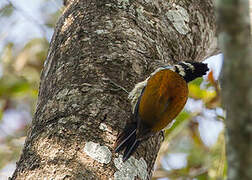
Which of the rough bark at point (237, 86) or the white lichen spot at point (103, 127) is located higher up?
the rough bark at point (237, 86)

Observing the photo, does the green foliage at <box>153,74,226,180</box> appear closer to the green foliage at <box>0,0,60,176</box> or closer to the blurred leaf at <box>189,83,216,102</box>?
the blurred leaf at <box>189,83,216,102</box>

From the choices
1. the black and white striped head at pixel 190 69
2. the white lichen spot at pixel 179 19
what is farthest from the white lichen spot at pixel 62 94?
the white lichen spot at pixel 179 19

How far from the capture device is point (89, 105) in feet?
7.88

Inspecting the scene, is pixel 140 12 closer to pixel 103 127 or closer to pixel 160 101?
pixel 160 101

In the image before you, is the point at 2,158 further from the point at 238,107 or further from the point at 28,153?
the point at 238,107

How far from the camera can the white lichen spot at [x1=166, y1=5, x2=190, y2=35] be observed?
329 centimetres

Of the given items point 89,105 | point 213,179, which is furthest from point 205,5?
point 89,105

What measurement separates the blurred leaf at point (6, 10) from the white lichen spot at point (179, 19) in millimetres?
2015

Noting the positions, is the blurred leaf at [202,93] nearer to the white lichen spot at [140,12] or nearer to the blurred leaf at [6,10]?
the white lichen spot at [140,12]

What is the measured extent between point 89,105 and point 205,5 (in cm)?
181

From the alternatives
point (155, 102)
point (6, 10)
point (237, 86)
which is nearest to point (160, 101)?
point (155, 102)

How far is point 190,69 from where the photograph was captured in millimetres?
3332

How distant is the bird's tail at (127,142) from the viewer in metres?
2.32

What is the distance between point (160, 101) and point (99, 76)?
1.93 feet
